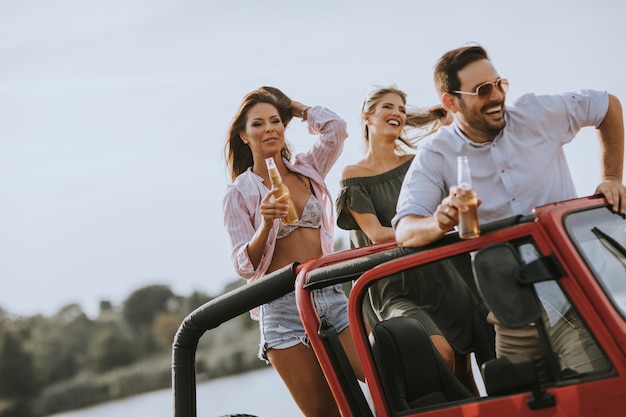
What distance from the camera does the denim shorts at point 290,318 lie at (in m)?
4.57

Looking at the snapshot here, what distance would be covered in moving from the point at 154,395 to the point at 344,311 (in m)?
16.4

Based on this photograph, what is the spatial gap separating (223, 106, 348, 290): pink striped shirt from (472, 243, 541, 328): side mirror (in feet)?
5.75

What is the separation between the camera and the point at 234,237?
504 cm

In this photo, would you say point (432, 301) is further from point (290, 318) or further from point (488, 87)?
point (488, 87)

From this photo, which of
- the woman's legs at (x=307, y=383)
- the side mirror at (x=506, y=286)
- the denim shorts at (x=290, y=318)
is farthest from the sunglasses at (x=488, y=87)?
the woman's legs at (x=307, y=383)

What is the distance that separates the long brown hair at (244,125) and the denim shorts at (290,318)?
Answer: 998 mm

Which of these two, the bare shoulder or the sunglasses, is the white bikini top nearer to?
the bare shoulder

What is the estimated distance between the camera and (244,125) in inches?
214

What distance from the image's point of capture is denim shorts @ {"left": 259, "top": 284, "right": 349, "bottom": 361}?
4570 millimetres

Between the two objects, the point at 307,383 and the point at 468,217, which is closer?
the point at 468,217

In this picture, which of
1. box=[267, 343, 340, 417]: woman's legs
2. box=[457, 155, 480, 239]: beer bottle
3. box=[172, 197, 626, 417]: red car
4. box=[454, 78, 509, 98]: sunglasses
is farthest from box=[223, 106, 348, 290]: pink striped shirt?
box=[457, 155, 480, 239]: beer bottle

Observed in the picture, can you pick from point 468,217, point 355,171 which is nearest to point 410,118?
point 355,171

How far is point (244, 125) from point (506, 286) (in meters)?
2.43

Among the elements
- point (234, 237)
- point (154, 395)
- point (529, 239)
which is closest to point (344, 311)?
point (234, 237)
